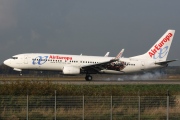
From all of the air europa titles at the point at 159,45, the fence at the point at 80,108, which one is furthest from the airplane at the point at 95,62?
the fence at the point at 80,108

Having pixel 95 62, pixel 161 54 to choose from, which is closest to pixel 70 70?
pixel 95 62

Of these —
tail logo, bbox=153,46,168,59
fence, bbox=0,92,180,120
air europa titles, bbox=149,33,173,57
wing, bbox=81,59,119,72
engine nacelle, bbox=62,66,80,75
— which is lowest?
fence, bbox=0,92,180,120

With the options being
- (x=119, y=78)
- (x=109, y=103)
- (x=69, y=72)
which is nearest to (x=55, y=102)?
(x=109, y=103)

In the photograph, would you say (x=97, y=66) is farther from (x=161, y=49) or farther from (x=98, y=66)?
(x=161, y=49)

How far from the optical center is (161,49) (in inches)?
2499

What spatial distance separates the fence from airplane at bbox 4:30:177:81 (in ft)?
114

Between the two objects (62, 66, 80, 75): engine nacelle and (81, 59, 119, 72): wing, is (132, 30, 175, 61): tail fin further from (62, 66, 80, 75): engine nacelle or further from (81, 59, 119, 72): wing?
(62, 66, 80, 75): engine nacelle

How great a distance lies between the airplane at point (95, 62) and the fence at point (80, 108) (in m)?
34.8

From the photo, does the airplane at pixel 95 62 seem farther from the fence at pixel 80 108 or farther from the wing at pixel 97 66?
the fence at pixel 80 108

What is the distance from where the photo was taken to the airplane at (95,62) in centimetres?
5766

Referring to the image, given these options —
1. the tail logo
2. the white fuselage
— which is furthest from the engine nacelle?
the tail logo

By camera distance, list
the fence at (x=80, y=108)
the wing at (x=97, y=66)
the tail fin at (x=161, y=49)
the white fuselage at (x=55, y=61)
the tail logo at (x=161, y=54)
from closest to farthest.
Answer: the fence at (x=80, y=108)
the white fuselage at (x=55, y=61)
the wing at (x=97, y=66)
the tail fin at (x=161, y=49)
the tail logo at (x=161, y=54)

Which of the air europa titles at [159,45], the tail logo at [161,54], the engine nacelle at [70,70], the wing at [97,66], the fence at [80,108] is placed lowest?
the fence at [80,108]

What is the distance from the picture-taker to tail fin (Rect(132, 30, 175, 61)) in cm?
6278
